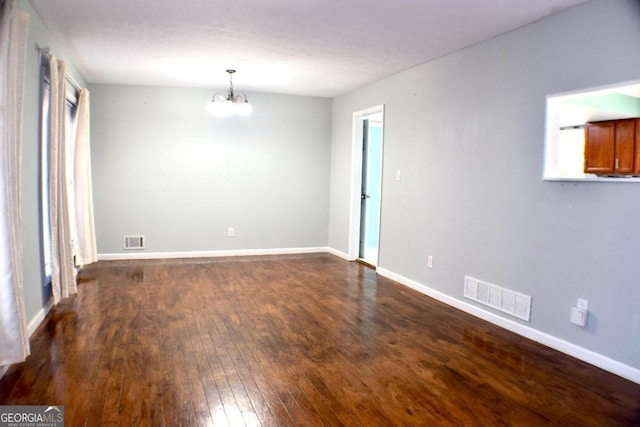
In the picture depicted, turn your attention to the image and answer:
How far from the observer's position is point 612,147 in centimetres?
498

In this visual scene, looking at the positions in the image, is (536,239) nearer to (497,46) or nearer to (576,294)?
(576,294)

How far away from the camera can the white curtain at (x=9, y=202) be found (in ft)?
7.52

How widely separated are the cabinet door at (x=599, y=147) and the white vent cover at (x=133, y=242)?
592 cm

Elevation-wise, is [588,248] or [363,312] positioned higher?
[588,248]

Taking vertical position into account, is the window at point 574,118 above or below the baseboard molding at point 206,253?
above

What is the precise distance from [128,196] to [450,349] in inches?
191

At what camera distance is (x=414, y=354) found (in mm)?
2938

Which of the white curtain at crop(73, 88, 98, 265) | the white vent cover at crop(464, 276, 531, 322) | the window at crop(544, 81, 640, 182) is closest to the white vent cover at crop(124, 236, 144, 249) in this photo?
the white curtain at crop(73, 88, 98, 265)

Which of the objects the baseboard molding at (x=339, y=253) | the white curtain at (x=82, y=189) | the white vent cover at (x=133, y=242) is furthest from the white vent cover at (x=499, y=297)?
the white vent cover at (x=133, y=242)

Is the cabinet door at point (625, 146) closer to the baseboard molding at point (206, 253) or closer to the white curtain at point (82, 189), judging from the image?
the baseboard molding at point (206, 253)

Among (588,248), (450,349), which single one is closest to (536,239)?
(588,248)

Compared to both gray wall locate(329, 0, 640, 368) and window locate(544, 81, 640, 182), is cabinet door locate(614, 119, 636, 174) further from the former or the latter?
gray wall locate(329, 0, 640, 368)

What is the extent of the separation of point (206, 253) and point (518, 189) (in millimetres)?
4507

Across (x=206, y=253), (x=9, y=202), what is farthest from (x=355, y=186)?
(x=9, y=202)
